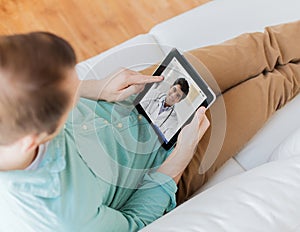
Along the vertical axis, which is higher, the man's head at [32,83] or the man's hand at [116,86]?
the man's head at [32,83]

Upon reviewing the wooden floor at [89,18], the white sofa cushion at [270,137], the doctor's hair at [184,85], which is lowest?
the wooden floor at [89,18]

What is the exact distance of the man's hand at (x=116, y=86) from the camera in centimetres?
109

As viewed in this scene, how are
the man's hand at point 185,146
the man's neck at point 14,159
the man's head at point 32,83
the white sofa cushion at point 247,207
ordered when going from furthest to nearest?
1. the man's hand at point 185,146
2. the white sofa cushion at point 247,207
3. the man's neck at point 14,159
4. the man's head at point 32,83

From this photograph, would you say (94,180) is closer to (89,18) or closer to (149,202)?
(149,202)

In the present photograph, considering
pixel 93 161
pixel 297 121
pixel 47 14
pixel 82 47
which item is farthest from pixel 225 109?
pixel 47 14

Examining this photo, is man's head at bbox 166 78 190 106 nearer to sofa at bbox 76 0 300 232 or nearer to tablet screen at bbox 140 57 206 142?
tablet screen at bbox 140 57 206 142

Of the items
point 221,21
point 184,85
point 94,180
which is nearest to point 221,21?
point 221,21

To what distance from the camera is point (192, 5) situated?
5.62 ft

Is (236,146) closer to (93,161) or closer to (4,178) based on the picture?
(93,161)

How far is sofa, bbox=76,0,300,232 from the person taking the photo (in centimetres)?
90

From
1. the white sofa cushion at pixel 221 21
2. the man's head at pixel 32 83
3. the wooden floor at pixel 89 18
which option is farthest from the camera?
the wooden floor at pixel 89 18

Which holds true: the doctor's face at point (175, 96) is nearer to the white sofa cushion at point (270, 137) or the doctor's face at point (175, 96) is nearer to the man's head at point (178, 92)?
the man's head at point (178, 92)

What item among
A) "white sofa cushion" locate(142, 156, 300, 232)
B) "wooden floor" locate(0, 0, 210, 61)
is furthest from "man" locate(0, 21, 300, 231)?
"wooden floor" locate(0, 0, 210, 61)

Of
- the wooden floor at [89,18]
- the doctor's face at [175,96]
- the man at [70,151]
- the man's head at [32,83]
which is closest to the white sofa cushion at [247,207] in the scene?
the man at [70,151]
